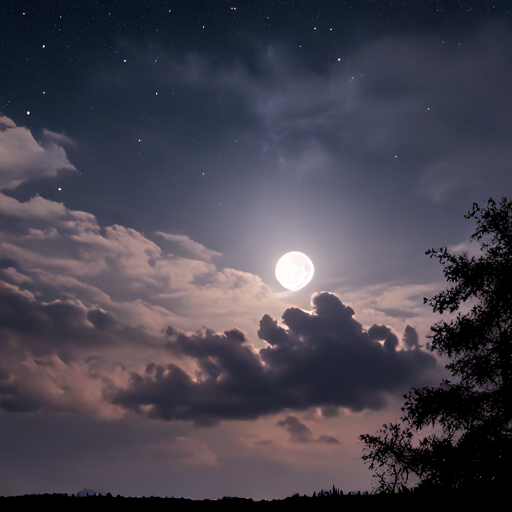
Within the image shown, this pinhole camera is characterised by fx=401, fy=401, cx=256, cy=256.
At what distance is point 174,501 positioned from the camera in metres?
8.54

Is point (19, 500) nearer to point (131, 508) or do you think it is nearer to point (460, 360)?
point (131, 508)

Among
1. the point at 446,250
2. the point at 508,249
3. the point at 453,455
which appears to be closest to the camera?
the point at 453,455

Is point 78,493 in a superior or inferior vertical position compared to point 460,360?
inferior

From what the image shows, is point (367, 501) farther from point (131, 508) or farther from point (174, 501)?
point (131, 508)

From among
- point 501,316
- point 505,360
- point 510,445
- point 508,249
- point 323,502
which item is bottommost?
point 323,502

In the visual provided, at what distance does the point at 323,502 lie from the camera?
874 cm

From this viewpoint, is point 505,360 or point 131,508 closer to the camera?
point 131,508

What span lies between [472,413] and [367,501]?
6.38 metres

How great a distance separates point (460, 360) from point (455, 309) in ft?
5.81

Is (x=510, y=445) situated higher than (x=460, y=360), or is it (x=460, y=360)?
(x=460, y=360)

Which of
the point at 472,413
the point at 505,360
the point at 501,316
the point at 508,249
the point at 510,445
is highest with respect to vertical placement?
the point at 508,249

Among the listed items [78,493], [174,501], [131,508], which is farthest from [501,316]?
[78,493]

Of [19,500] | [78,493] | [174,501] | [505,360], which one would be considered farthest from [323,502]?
[505,360]

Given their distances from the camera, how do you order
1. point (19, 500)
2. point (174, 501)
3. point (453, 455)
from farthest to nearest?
point (453, 455), point (174, 501), point (19, 500)
